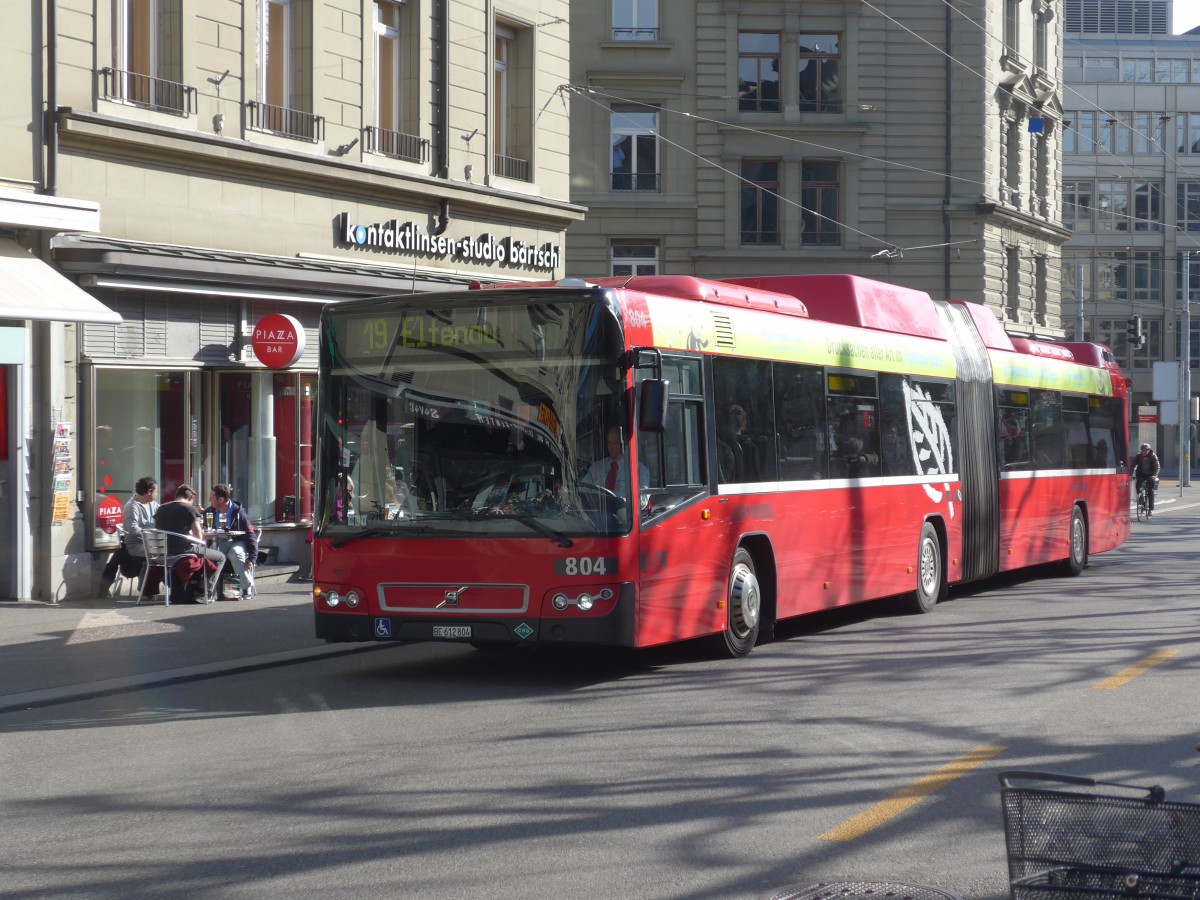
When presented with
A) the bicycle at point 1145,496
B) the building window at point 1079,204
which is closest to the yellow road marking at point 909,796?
the bicycle at point 1145,496

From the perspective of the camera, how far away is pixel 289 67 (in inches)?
818

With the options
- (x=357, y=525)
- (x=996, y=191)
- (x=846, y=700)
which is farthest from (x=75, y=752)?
(x=996, y=191)

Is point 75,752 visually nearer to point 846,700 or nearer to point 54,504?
point 846,700

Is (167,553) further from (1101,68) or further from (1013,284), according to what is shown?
(1101,68)

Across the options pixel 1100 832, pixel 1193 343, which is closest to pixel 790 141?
pixel 1193 343

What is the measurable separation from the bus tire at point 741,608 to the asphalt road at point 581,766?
195 millimetres

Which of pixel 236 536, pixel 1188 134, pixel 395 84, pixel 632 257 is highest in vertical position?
pixel 1188 134

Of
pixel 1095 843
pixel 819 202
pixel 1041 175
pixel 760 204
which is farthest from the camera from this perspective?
pixel 1041 175

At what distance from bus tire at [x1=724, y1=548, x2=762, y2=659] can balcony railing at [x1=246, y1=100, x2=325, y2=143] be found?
33.8 feet

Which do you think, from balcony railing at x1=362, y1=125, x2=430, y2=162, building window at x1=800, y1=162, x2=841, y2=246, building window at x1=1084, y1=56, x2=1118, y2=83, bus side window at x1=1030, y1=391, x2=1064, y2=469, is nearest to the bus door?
bus side window at x1=1030, y1=391, x2=1064, y2=469

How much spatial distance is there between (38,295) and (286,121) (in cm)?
550

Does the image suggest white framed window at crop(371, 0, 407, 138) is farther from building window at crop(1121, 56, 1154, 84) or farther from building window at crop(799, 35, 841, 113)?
building window at crop(1121, 56, 1154, 84)

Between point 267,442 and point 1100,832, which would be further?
point 267,442

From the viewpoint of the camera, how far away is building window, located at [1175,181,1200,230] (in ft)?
243
